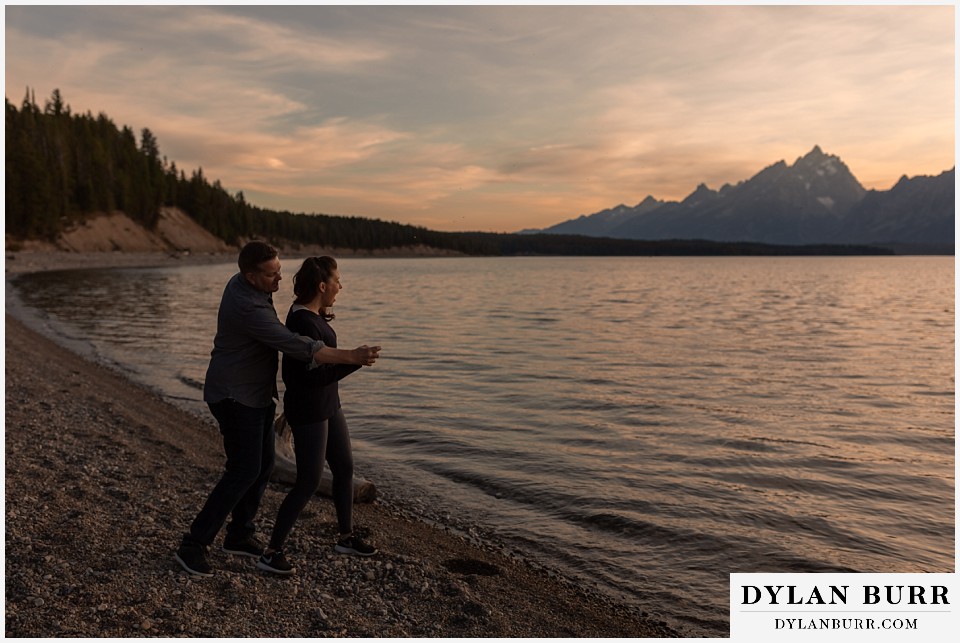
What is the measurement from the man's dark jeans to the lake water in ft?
12.5

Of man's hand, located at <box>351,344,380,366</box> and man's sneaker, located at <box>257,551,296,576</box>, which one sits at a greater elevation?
man's hand, located at <box>351,344,380,366</box>

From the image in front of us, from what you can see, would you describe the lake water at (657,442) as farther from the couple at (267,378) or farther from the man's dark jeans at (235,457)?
the man's dark jeans at (235,457)

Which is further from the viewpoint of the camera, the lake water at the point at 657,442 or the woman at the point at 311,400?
the lake water at the point at 657,442

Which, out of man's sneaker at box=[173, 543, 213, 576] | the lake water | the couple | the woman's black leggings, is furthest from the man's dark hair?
the lake water

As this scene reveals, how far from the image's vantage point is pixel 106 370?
19938 mm

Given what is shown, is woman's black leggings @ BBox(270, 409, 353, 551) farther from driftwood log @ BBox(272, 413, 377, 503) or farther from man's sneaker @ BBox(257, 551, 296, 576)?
driftwood log @ BBox(272, 413, 377, 503)

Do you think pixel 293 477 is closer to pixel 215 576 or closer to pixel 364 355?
pixel 215 576

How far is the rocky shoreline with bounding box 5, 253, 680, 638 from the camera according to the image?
5387 mm

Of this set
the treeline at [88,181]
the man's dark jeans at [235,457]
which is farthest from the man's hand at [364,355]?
the treeline at [88,181]

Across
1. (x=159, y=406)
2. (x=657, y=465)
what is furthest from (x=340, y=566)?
(x=159, y=406)

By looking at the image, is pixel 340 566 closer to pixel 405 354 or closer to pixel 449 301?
pixel 405 354

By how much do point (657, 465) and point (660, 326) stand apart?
26741mm

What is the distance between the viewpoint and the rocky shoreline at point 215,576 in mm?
5387

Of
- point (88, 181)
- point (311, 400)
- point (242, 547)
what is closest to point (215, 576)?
point (242, 547)
